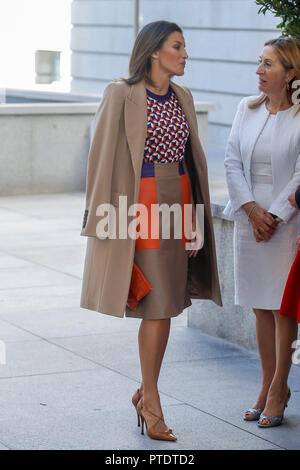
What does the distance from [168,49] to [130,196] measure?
780mm

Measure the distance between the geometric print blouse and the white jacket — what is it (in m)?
0.36

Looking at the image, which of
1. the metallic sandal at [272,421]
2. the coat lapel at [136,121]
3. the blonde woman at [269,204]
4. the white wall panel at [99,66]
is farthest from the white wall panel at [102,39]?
the metallic sandal at [272,421]

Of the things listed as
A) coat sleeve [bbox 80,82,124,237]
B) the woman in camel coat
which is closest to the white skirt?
the woman in camel coat

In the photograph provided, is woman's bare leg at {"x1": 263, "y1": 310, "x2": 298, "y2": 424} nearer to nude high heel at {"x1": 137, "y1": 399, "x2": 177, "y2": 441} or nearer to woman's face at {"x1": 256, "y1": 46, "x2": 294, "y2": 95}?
nude high heel at {"x1": 137, "y1": 399, "x2": 177, "y2": 441}

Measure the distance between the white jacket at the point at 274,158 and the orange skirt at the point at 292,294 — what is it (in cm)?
30

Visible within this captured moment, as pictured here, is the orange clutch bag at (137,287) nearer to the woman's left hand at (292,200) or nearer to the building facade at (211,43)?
the woman's left hand at (292,200)

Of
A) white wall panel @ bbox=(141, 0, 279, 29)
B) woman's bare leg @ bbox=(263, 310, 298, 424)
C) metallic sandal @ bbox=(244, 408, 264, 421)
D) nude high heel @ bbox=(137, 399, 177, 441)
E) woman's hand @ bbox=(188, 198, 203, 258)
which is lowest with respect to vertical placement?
metallic sandal @ bbox=(244, 408, 264, 421)

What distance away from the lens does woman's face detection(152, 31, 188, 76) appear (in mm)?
5203

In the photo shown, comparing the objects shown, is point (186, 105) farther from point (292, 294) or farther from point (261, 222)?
point (292, 294)

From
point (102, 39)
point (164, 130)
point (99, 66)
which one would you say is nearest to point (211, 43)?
point (102, 39)

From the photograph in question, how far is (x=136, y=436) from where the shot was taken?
515cm

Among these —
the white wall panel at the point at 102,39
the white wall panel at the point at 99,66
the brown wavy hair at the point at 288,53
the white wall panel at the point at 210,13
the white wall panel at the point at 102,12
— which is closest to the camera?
the brown wavy hair at the point at 288,53

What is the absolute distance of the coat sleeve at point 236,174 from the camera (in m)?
5.47

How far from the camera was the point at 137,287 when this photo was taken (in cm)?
517
